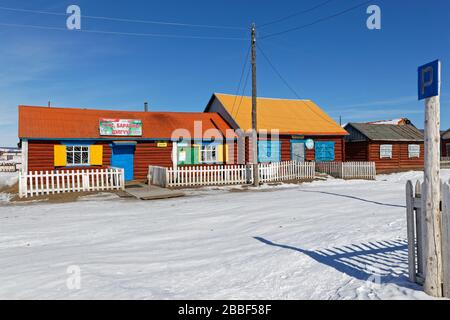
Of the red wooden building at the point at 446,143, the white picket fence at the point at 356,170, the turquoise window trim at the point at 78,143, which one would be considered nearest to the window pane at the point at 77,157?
the turquoise window trim at the point at 78,143

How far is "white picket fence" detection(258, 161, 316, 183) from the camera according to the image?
18.5 meters

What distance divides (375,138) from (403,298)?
2793cm

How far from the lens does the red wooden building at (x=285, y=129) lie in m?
22.6

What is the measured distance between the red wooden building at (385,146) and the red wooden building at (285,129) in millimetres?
4891

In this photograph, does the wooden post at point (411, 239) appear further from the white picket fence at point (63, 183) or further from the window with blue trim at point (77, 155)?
the window with blue trim at point (77, 155)

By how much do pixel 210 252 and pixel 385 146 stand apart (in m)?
28.6

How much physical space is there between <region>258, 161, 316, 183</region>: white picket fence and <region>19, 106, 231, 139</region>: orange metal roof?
16.9 feet

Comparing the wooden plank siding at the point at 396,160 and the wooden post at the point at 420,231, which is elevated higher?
the wooden plank siding at the point at 396,160

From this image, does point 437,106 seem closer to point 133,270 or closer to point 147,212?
point 133,270

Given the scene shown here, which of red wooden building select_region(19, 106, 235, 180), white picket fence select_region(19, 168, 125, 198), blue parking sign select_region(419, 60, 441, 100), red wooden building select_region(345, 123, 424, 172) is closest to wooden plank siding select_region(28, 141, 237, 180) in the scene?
red wooden building select_region(19, 106, 235, 180)

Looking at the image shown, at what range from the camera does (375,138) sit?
93.9 feet

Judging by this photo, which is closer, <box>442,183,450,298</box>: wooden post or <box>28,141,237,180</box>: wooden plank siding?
<box>442,183,450,298</box>: wooden post

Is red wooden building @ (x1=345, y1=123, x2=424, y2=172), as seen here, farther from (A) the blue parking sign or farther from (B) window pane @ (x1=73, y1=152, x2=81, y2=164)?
(A) the blue parking sign
